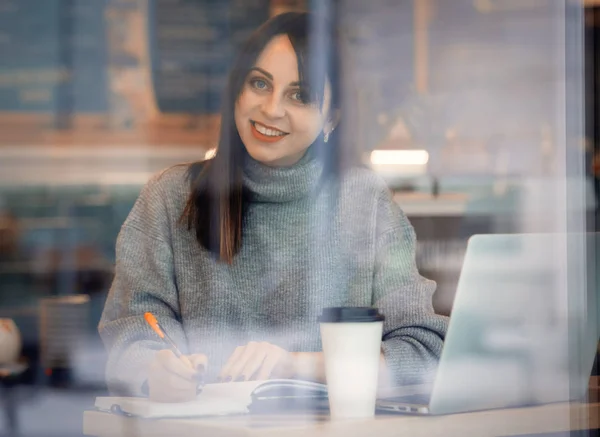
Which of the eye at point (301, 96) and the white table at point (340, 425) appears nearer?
the white table at point (340, 425)

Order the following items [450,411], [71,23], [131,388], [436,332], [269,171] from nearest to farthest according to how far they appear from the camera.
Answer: [450,411], [131,388], [436,332], [269,171], [71,23]

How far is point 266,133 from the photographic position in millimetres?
1664

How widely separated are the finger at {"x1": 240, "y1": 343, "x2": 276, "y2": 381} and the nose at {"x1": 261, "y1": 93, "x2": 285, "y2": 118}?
1.65ft

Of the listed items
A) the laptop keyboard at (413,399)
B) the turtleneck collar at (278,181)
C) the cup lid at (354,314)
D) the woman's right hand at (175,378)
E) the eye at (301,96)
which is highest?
the eye at (301,96)

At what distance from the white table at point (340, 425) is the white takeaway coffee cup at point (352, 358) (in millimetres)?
26

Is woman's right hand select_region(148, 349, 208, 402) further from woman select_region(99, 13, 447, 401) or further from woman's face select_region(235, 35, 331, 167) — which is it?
woman's face select_region(235, 35, 331, 167)

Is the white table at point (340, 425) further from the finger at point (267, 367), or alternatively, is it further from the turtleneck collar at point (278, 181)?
the turtleneck collar at point (278, 181)

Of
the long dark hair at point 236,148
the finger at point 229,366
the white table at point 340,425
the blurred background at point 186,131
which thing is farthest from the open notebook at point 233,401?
the long dark hair at point 236,148

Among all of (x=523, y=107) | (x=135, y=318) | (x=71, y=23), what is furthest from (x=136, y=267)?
(x=523, y=107)

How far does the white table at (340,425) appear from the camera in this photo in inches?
38.0

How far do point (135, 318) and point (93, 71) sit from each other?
0.61 metres

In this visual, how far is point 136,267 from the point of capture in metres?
1.57

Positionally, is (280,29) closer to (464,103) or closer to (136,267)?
(136,267)

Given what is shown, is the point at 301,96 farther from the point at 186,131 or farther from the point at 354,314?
the point at 354,314
